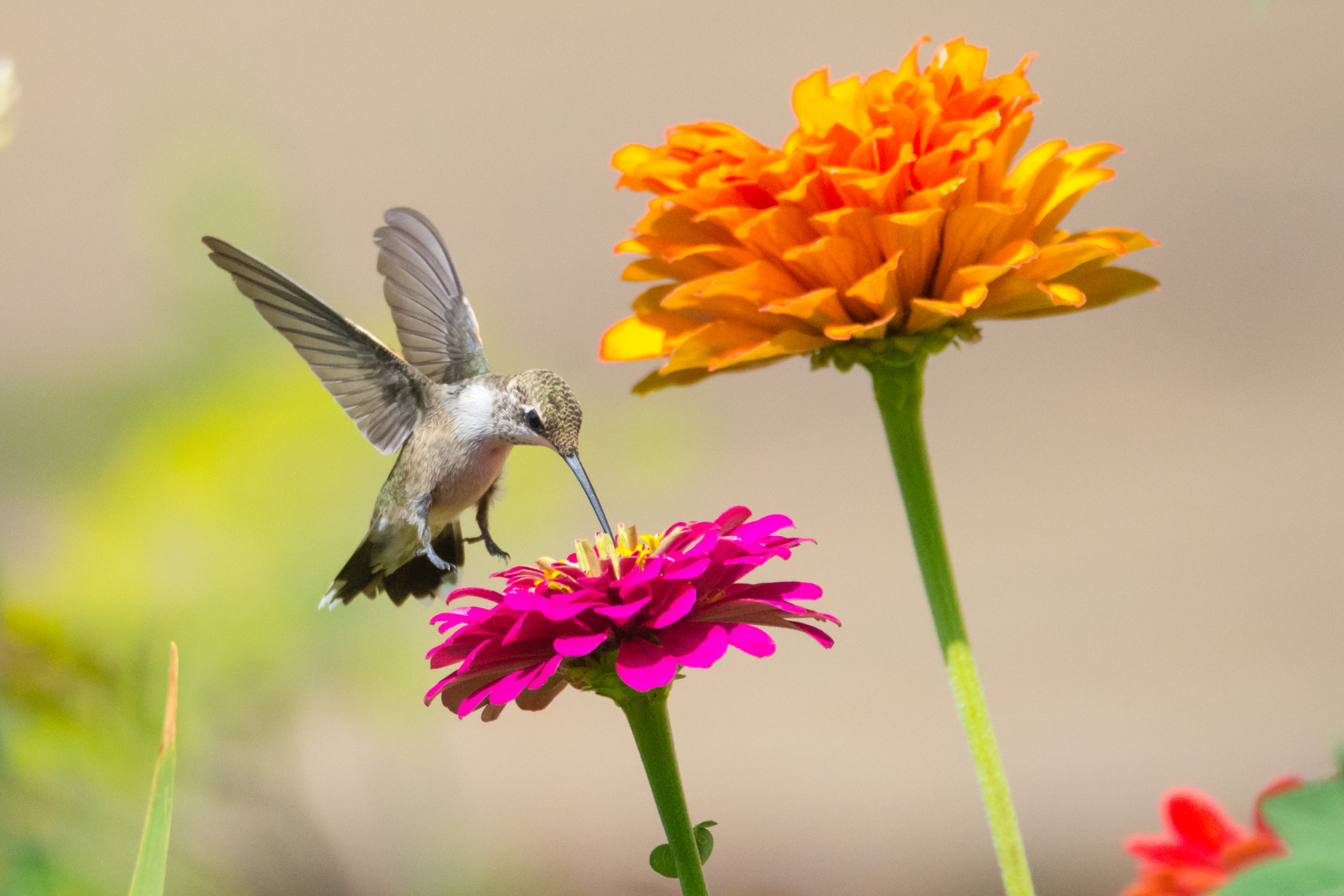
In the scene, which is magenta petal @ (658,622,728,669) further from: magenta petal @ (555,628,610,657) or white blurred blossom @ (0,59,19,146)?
white blurred blossom @ (0,59,19,146)

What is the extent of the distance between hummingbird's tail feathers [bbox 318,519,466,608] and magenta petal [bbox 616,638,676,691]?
79mm

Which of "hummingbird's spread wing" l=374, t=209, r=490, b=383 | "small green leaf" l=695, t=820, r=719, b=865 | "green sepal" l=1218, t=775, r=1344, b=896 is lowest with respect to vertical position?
"green sepal" l=1218, t=775, r=1344, b=896

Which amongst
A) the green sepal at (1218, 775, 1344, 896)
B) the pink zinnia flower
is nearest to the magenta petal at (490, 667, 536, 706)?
the pink zinnia flower

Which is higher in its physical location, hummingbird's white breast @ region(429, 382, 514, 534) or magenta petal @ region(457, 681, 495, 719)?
hummingbird's white breast @ region(429, 382, 514, 534)

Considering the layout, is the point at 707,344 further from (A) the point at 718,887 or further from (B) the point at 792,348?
(A) the point at 718,887

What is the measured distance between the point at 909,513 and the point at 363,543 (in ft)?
0.43

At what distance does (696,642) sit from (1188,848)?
0.25 feet

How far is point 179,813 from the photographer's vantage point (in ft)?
2.48

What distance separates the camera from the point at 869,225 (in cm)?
20

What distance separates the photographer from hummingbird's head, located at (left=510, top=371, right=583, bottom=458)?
234 mm

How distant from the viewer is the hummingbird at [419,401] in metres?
0.24

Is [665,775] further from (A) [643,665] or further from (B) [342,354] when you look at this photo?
(B) [342,354]

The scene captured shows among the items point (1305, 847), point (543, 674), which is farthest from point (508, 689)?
point (1305, 847)

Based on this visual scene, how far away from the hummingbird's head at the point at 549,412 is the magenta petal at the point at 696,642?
6 cm
